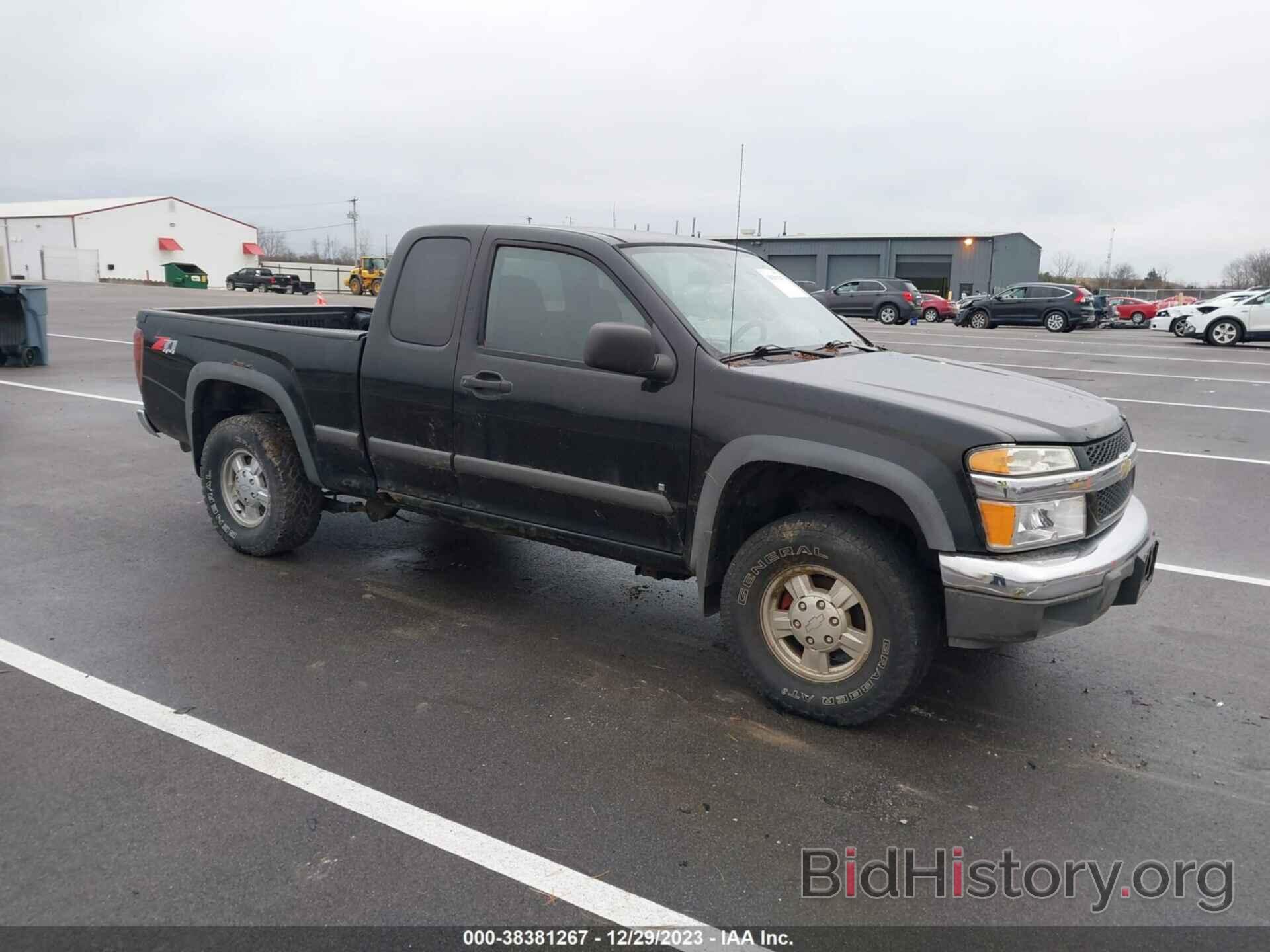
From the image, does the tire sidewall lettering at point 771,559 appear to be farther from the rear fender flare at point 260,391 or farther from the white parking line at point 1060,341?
the white parking line at point 1060,341

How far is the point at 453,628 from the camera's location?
16.2ft

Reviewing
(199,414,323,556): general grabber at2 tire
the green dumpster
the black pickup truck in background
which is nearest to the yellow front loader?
the black pickup truck in background

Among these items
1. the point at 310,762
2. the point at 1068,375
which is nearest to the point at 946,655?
the point at 310,762

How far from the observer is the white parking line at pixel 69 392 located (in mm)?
12180

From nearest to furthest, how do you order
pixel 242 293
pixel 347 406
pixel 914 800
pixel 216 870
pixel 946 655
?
pixel 216 870 < pixel 914 800 < pixel 946 655 < pixel 347 406 < pixel 242 293

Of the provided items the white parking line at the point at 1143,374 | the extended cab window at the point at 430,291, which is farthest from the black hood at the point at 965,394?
the white parking line at the point at 1143,374

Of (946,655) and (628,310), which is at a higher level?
(628,310)

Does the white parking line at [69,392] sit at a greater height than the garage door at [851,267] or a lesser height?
lesser

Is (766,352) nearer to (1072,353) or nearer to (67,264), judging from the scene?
(1072,353)

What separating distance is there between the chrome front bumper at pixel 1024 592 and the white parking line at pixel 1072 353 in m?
19.8

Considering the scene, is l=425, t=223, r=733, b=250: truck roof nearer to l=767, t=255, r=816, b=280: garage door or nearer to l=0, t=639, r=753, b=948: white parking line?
l=0, t=639, r=753, b=948: white parking line

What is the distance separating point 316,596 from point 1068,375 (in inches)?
617

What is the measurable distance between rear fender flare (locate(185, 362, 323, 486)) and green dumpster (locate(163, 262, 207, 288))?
189 feet

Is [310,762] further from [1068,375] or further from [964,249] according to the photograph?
[964,249]
